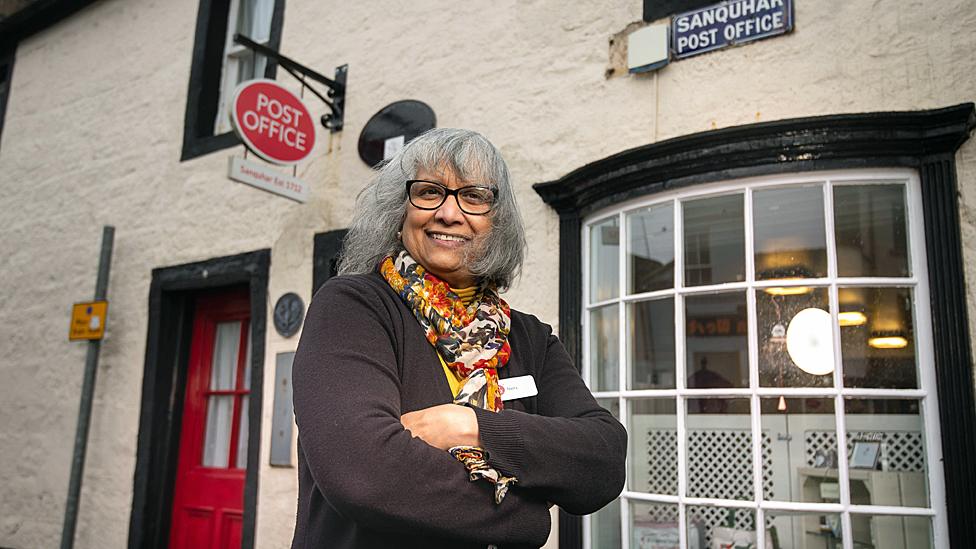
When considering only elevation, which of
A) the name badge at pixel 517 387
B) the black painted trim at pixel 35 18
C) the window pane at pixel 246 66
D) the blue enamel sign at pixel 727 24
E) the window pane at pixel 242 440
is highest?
the black painted trim at pixel 35 18

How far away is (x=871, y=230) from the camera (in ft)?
11.2

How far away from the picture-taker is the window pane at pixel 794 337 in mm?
3398

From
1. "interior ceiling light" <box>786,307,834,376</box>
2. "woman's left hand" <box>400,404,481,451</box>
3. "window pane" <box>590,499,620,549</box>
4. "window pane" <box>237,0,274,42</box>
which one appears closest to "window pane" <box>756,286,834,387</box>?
"interior ceiling light" <box>786,307,834,376</box>

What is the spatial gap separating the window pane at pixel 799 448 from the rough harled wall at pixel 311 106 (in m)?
0.79

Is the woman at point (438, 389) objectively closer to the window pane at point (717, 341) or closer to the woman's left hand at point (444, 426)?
the woman's left hand at point (444, 426)

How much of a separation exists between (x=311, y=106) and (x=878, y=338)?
156 inches

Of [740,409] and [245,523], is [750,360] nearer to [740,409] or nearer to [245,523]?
[740,409]

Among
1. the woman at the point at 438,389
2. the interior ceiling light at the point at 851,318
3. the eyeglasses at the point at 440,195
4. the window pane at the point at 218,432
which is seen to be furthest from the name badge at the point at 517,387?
the window pane at the point at 218,432

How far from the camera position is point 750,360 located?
3.52 meters

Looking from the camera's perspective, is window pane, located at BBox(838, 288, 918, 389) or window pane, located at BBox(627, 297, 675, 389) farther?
window pane, located at BBox(627, 297, 675, 389)

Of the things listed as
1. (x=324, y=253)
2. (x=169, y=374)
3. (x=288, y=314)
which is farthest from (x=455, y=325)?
(x=169, y=374)

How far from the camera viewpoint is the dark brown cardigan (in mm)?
1329

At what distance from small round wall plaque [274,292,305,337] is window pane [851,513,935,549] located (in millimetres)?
3487

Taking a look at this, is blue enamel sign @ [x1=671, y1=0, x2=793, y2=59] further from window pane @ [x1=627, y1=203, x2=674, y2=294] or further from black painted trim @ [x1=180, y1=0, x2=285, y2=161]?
black painted trim @ [x1=180, y1=0, x2=285, y2=161]
